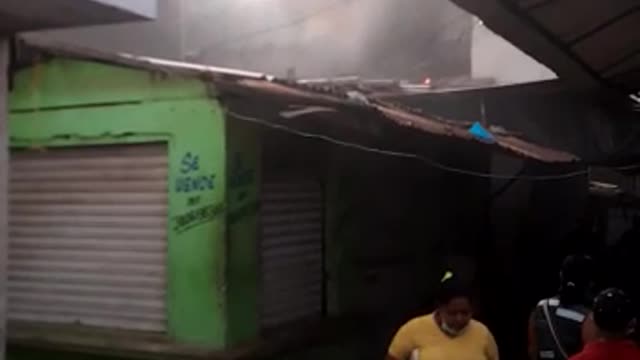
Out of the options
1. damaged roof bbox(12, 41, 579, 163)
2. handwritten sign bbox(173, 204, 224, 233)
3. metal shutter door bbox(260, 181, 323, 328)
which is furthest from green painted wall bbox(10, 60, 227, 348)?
metal shutter door bbox(260, 181, 323, 328)

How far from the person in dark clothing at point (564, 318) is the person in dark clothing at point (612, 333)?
1.03 meters

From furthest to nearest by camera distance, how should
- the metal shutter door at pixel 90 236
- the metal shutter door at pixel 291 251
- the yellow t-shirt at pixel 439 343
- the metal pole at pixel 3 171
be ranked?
the metal shutter door at pixel 291 251 → the metal shutter door at pixel 90 236 → the metal pole at pixel 3 171 → the yellow t-shirt at pixel 439 343

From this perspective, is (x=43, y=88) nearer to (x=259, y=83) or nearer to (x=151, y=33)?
(x=259, y=83)

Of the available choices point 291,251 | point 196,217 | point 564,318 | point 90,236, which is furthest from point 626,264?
point 90,236

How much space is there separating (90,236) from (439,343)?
10.8 feet

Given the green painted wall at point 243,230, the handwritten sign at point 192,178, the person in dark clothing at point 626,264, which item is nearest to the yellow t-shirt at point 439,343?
the green painted wall at point 243,230

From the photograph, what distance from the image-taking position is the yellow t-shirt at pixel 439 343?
432 centimetres

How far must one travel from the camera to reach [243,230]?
601 centimetres

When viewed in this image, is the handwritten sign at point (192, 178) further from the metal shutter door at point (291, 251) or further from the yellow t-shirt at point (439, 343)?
the yellow t-shirt at point (439, 343)

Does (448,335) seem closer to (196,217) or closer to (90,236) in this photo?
(196,217)

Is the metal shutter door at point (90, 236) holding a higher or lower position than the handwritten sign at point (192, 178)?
lower

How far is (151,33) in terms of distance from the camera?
704 inches

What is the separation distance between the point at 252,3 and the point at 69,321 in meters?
20.9

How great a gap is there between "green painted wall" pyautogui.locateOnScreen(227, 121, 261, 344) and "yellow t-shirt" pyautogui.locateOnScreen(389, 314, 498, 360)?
176cm
